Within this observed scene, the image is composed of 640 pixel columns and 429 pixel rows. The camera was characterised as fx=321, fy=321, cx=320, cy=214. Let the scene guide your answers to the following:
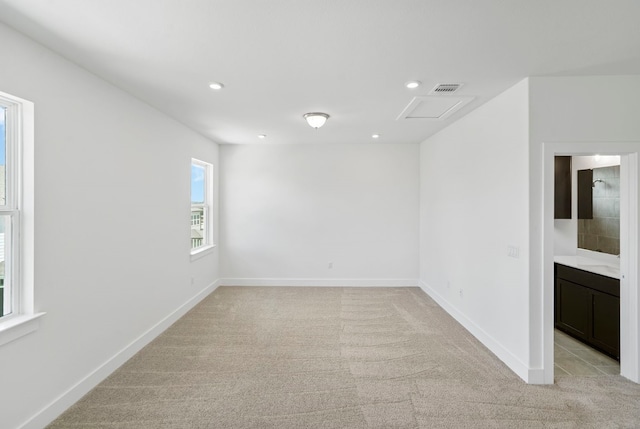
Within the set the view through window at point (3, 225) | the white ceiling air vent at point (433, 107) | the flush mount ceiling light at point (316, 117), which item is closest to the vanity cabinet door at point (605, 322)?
Answer: the white ceiling air vent at point (433, 107)

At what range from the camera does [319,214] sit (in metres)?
5.80

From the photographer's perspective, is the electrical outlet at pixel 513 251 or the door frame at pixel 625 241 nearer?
the door frame at pixel 625 241

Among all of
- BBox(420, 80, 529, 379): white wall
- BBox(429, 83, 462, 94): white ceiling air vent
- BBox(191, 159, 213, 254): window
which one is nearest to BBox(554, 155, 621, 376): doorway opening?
BBox(420, 80, 529, 379): white wall

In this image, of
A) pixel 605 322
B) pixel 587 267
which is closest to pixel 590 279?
pixel 587 267

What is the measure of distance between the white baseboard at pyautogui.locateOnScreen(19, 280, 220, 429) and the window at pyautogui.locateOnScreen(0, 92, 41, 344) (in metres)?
0.60

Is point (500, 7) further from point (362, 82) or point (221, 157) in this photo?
point (221, 157)

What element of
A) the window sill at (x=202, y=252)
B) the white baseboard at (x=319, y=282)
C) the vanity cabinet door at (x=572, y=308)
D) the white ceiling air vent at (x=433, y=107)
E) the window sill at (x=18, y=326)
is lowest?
the white baseboard at (x=319, y=282)

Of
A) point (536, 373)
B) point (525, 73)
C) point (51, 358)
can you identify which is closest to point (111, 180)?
point (51, 358)

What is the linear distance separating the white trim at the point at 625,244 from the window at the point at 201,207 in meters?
4.44

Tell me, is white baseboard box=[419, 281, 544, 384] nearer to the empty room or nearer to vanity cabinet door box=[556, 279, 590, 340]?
the empty room

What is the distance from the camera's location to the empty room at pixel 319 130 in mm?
1975

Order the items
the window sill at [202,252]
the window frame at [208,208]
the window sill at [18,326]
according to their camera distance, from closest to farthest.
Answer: the window sill at [18,326], the window sill at [202,252], the window frame at [208,208]

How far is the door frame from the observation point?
8.71ft

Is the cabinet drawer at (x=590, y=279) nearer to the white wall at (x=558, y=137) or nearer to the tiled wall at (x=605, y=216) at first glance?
the white wall at (x=558, y=137)
